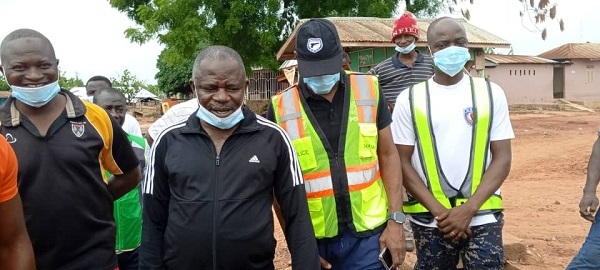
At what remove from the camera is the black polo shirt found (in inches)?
107

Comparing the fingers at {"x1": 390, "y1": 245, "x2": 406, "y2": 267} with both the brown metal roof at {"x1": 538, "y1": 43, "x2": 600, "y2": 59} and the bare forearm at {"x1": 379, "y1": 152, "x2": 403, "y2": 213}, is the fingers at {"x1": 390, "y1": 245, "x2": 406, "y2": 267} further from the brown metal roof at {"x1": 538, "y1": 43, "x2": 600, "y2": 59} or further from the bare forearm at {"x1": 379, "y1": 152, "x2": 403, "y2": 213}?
the brown metal roof at {"x1": 538, "y1": 43, "x2": 600, "y2": 59}

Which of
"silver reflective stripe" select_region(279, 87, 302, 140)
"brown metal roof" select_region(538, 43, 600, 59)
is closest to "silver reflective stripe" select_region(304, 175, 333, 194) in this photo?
"silver reflective stripe" select_region(279, 87, 302, 140)

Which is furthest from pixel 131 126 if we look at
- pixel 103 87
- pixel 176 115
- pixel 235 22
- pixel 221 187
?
pixel 235 22

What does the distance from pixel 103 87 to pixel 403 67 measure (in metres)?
2.42

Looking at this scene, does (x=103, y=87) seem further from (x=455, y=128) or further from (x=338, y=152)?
(x=455, y=128)

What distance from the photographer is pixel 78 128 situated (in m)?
2.85

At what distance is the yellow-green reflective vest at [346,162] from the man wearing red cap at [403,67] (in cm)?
205

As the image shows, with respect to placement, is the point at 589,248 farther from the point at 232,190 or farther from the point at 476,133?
the point at 232,190

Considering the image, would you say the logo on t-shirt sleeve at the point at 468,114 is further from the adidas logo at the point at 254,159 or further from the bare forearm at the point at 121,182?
the bare forearm at the point at 121,182

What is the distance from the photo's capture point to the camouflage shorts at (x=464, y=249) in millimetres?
3611

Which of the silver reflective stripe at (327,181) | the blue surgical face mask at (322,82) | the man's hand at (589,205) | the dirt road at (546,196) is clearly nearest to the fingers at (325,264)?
the silver reflective stripe at (327,181)

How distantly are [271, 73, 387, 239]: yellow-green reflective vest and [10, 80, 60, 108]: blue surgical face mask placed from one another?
1.10 m

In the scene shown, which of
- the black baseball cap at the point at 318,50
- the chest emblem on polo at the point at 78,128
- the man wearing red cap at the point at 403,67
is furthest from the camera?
the man wearing red cap at the point at 403,67

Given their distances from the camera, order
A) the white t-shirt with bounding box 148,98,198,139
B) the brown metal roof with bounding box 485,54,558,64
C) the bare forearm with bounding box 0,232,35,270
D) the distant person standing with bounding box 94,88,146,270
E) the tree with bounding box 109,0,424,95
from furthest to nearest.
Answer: the brown metal roof with bounding box 485,54,558,64 → the tree with bounding box 109,0,424,95 → the white t-shirt with bounding box 148,98,198,139 → the distant person standing with bounding box 94,88,146,270 → the bare forearm with bounding box 0,232,35,270
